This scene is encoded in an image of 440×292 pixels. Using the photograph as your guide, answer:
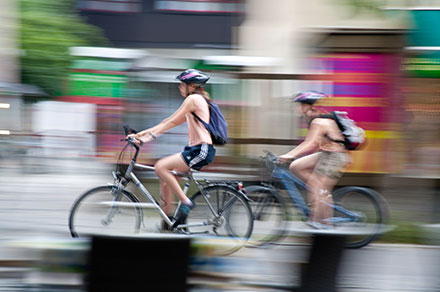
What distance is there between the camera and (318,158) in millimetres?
6566

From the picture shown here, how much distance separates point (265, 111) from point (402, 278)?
9.45ft

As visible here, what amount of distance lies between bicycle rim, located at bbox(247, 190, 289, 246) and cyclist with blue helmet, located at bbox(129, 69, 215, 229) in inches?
33.3

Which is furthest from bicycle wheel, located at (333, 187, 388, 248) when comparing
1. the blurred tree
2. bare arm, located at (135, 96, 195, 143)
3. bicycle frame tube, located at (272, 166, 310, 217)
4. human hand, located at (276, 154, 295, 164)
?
the blurred tree

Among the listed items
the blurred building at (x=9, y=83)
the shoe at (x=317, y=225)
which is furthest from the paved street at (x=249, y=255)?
the blurred building at (x=9, y=83)

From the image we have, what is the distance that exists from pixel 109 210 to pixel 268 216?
1.56 meters

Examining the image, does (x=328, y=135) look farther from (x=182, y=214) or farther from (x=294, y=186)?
(x=182, y=214)

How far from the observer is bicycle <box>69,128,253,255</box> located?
245 inches

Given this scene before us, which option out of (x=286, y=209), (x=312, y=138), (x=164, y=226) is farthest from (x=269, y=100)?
(x=164, y=226)

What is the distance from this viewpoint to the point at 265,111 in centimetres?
797

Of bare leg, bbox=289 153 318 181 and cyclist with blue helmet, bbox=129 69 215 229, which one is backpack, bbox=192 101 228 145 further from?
bare leg, bbox=289 153 318 181

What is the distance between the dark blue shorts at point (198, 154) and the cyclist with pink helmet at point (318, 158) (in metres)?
0.91

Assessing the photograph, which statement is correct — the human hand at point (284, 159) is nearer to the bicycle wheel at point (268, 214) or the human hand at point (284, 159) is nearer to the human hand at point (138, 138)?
the bicycle wheel at point (268, 214)

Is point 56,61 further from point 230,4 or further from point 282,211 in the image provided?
point 282,211

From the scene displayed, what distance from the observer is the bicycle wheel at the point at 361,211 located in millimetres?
6750
